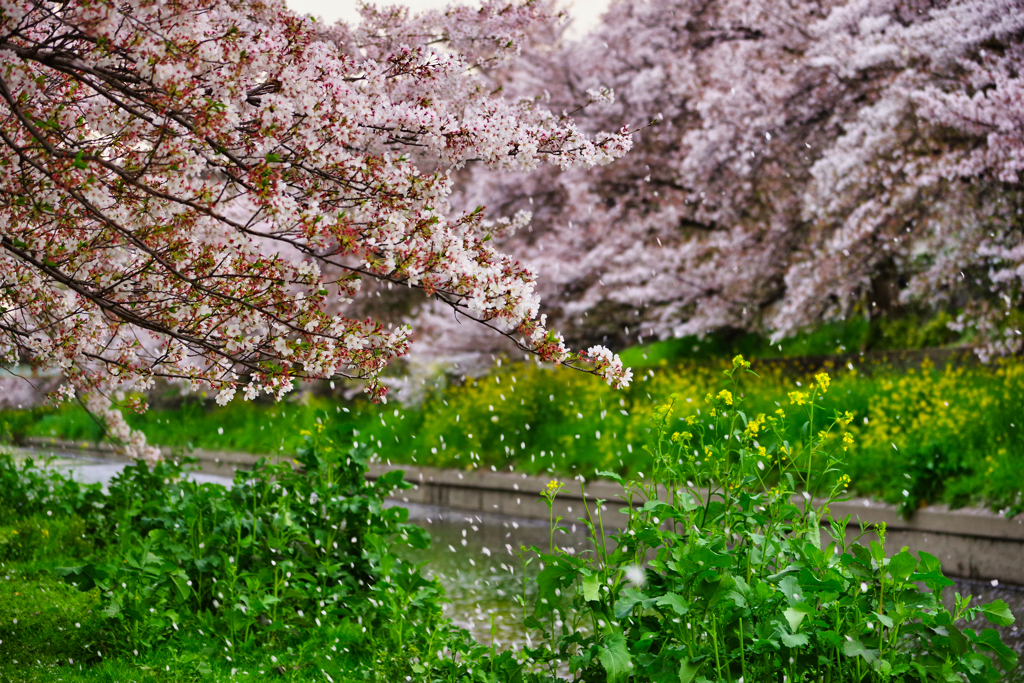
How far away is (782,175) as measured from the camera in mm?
13953

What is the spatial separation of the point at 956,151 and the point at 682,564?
337 inches

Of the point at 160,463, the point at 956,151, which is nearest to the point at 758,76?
the point at 956,151

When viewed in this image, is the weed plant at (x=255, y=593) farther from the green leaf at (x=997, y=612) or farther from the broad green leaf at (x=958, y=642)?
the green leaf at (x=997, y=612)

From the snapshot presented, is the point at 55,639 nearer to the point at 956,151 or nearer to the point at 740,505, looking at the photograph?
the point at 740,505

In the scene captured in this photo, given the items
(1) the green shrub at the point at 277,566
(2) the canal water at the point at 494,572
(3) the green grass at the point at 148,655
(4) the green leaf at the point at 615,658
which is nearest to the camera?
(4) the green leaf at the point at 615,658

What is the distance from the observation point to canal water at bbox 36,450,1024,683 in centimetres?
571

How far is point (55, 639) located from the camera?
4414 millimetres

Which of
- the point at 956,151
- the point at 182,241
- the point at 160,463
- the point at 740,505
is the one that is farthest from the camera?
the point at 956,151

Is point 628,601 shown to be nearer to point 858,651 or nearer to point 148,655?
point 858,651

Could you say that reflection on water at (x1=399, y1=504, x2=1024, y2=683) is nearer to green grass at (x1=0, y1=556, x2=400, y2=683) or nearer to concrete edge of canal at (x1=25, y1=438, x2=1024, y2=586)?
concrete edge of canal at (x1=25, y1=438, x2=1024, y2=586)

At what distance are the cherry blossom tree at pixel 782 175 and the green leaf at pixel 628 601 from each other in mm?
7517

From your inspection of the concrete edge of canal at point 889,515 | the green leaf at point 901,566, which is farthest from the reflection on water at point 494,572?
the green leaf at point 901,566

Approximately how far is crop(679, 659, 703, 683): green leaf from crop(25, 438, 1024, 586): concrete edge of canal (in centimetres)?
136

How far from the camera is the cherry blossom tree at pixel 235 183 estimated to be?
326 centimetres
